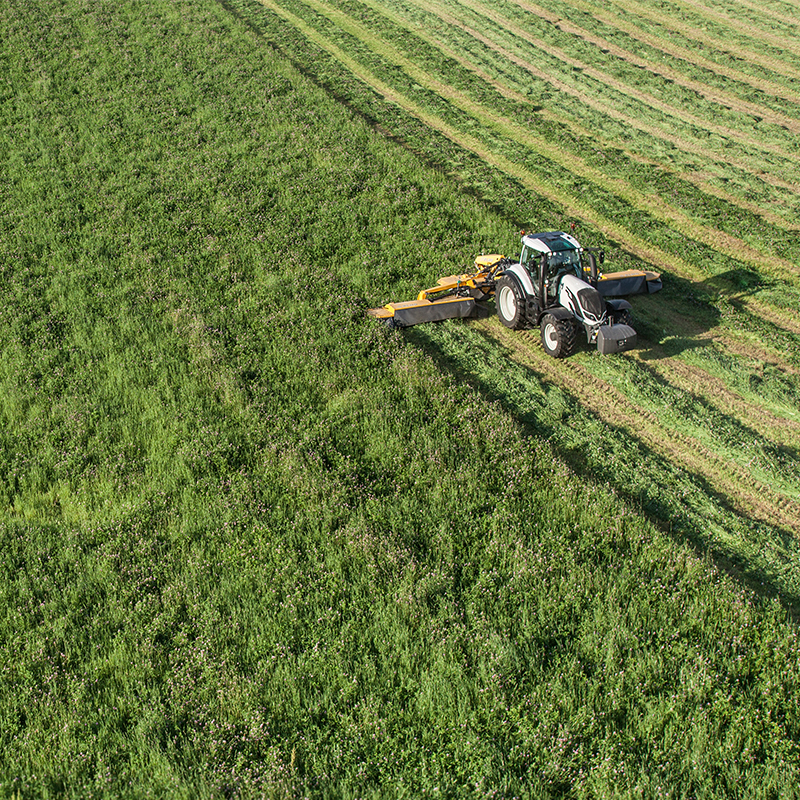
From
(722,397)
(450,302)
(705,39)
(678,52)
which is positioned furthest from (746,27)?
(722,397)

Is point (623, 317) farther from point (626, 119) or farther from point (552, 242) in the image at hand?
point (626, 119)

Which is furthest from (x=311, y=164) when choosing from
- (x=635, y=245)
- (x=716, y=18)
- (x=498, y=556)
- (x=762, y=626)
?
(x=716, y=18)

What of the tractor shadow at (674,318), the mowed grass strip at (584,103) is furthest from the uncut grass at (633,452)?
the mowed grass strip at (584,103)

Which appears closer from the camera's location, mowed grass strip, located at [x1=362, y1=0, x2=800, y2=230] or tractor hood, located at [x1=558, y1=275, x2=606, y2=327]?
tractor hood, located at [x1=558, y1=275, x2=606, y2=327]

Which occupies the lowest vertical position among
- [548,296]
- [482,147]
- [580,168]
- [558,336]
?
[558,336]

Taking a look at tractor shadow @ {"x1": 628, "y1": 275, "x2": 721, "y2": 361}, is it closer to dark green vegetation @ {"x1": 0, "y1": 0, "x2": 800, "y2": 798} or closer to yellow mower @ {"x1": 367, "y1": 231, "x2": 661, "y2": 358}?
dark green vegetation @ {"x1": 0, "y1": 0, "x2": 800, "y2": 798}

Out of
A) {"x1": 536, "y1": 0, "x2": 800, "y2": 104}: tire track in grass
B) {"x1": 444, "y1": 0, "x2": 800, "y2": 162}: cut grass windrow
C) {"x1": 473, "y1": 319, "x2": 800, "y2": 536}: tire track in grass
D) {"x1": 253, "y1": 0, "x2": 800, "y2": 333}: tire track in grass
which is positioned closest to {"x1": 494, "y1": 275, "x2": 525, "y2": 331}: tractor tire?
{"x1": 473, "y1": 319, "x2": 800, "y2": 536}: tire track in grass

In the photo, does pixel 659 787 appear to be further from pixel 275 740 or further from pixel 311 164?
pixel 311 164
